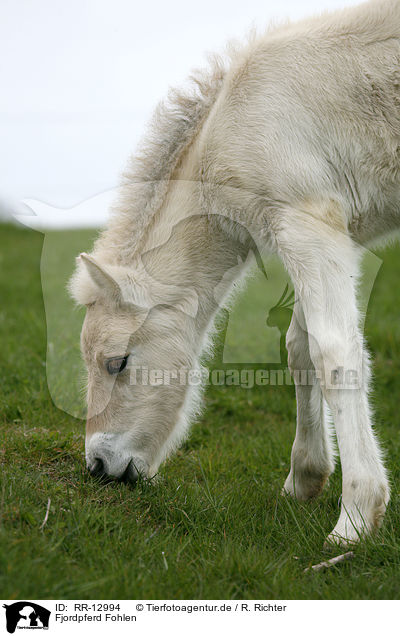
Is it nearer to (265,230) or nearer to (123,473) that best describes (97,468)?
(123,473)

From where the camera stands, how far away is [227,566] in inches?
129

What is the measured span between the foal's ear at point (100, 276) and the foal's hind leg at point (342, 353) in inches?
42.0

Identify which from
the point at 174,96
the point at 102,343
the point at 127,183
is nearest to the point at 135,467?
the point at 102,343

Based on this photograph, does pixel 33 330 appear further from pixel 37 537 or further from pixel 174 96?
pixel 37 537

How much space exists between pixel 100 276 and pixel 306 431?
5.97 ft

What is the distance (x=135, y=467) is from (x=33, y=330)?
13.8 feet

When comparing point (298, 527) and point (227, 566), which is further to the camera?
point (298, 527)

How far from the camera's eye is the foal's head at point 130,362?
416cm

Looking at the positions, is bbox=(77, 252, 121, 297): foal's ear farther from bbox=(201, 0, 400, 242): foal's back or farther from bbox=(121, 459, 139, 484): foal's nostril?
bbox=(121, 459, 139, 484): foal's nostril

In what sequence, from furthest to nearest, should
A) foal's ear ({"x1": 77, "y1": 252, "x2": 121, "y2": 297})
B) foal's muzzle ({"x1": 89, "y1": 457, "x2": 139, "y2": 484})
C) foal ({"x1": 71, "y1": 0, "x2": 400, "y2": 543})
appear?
foal's muzzle ({"x1": 89, "y1": 457, "x2": 139, "y2": 484}) → foal's ear ({"x1": 77, "y1": 252, "x2": 121, "y2": 297}) → foal ({"x1": 71, "y1": 0, "x2": 400, "y2": 543})

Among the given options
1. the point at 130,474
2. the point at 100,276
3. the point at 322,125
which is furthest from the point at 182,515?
the point at 322,125

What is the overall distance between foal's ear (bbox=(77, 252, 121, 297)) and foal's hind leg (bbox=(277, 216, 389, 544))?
1067 mm

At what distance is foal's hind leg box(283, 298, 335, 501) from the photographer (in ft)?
14.9
